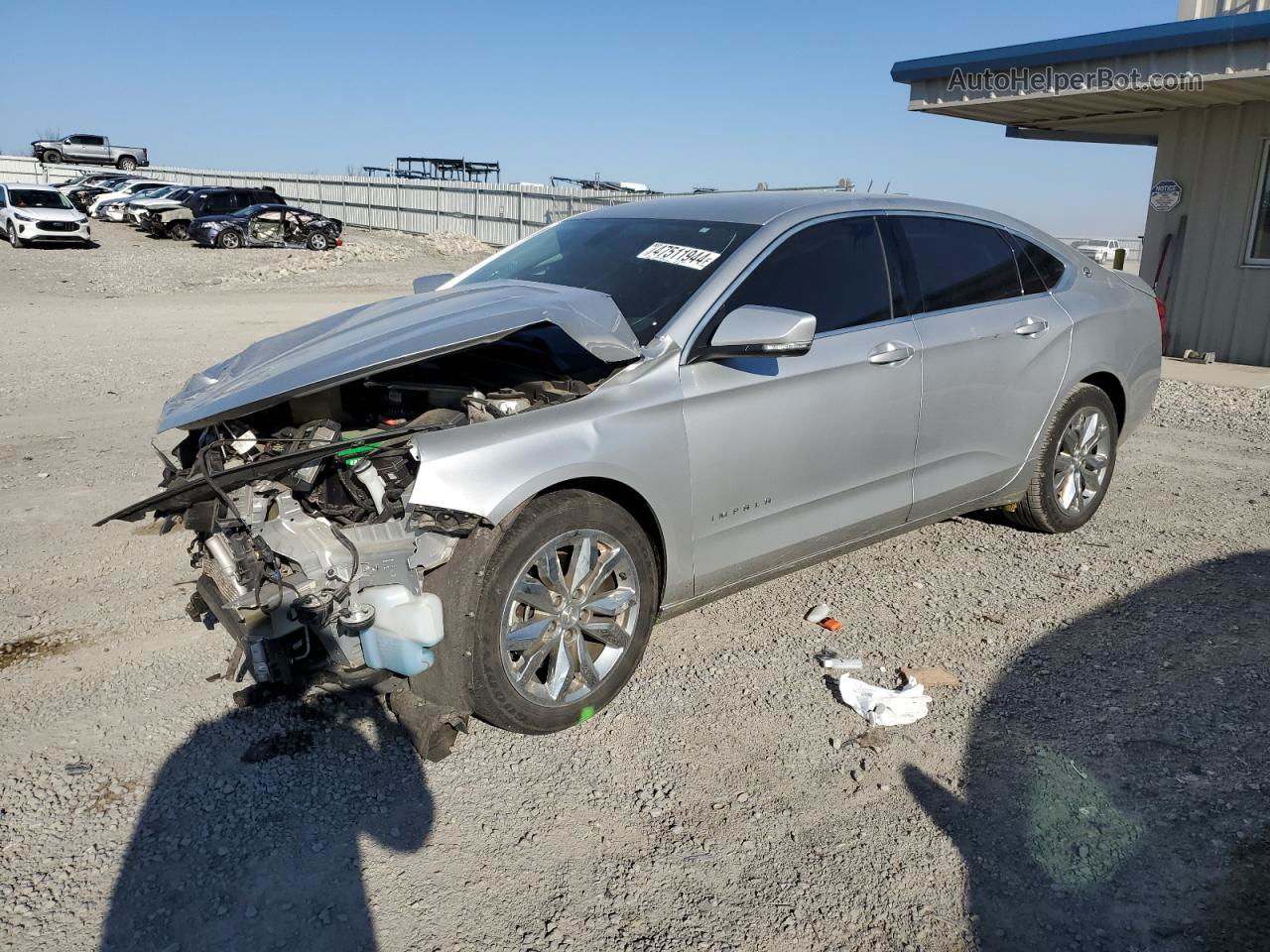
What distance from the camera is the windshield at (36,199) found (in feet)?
87.1

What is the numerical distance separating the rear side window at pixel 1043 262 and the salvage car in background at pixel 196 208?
29259mm

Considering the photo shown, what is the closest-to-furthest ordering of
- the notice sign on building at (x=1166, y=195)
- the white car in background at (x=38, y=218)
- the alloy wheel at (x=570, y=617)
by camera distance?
1. the alloy wheel at (x=570, y=617)
2. the notice sign on building at (x=1166, y=195)
3. the white car in background at (x=38, y=218)

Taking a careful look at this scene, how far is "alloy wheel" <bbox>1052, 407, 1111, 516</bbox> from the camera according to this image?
5.36m

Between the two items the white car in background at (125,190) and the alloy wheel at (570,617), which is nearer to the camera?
the alloy wheel at (570,617)

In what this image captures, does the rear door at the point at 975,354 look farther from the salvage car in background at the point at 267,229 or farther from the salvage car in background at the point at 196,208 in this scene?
the salvage car in background at the point at 196,208

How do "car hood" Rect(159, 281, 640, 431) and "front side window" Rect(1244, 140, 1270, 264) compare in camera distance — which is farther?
"front side window" Rect(1244, 140, 1270, 264)

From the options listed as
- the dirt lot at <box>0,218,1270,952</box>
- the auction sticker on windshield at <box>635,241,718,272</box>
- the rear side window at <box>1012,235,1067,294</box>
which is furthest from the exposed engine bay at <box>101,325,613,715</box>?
the rear side window at <box>1012,235,1067,294</box>

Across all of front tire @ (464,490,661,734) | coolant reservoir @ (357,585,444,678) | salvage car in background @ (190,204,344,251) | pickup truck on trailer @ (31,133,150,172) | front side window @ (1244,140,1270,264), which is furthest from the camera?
pickup truck on trailer @ (31,133,150,172)

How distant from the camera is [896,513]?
4.55m

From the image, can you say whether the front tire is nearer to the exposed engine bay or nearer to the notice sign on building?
the exposed engine bay

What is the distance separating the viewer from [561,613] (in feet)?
11.1

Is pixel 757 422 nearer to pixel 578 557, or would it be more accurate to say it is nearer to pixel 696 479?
pixel 696 479

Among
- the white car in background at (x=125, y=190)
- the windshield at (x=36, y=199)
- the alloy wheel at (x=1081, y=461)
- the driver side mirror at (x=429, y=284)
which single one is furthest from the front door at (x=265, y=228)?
the alloy wheel at (x=1081, y=461)

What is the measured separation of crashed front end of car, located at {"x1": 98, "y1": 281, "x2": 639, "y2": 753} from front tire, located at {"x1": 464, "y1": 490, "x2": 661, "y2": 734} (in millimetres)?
180
